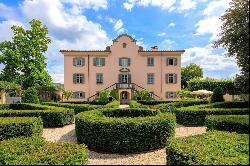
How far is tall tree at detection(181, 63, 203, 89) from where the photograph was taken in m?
65.1

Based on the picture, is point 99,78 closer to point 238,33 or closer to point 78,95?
point 78,95

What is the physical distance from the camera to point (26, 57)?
37.6 m

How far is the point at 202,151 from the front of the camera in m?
6.75

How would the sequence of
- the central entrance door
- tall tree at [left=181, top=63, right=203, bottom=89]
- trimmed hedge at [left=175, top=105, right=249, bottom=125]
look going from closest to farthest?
trimmed hedge at [left=175, top=105, right=249, bottom=125] < the central entrance door < tall tree at [left=181, top=63, right=203, bottom=89]

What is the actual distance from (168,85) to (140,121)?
32.8 meters

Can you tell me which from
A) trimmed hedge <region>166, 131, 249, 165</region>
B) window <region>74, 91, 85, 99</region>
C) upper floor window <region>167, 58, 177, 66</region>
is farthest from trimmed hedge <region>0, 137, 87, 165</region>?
upper floor window <region>167, 58, 177, 66</region>

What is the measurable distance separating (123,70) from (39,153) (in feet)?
119

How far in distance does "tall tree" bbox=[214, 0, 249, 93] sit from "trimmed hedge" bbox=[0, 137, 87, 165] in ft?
15.6

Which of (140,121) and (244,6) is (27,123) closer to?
(140,121)

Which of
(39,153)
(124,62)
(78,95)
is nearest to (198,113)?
(39,153)

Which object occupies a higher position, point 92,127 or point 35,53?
point 35,53

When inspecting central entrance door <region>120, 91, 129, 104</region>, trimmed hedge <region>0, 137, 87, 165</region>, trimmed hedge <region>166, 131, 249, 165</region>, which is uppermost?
central entrance door <region>120, 91, 129, 104</region>

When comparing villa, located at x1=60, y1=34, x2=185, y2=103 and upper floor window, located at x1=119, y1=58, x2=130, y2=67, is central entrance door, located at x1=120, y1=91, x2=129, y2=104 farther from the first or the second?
upper floor window, located at x1=119, y1=58, x2=130, y2=67

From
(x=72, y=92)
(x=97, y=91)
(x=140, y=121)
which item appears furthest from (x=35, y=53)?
(x=140, y=121)
